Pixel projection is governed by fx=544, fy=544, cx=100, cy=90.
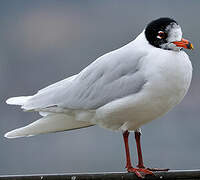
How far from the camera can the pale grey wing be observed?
7.69 ft

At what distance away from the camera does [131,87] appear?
2.34 meters

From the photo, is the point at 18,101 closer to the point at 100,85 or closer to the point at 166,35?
the point at 100,85

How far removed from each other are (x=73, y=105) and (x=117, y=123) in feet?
0.73

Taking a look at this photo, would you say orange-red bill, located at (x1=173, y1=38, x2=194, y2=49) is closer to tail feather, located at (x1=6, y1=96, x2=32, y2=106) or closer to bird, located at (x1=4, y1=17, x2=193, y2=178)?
bird, located at (x1=4, y1=17, x2=193, y2=178)

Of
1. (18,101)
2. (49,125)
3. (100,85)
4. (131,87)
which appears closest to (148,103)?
(131,87)

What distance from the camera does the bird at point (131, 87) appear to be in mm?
2258

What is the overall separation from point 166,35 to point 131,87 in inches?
10.5

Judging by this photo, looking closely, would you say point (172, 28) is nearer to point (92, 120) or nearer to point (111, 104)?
point (111, 104)

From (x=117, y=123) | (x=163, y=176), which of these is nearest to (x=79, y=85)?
(x=117, y=123)

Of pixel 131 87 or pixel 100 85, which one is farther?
pixel 100 85

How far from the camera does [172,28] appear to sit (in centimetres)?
227

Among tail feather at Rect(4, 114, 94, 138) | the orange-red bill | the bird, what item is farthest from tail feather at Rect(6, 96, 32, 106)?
the orange-red bill

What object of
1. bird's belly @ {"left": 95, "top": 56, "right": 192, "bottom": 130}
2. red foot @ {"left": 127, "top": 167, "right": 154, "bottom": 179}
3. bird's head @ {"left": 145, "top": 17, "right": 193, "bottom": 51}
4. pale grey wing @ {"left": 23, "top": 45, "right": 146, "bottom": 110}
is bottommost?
red foot @ {"left": 127, "top": 167, "right": 154, "bottom": 179}

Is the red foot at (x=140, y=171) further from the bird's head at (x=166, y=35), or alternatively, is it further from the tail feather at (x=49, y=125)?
the bird's head at (x=166, y=35)
